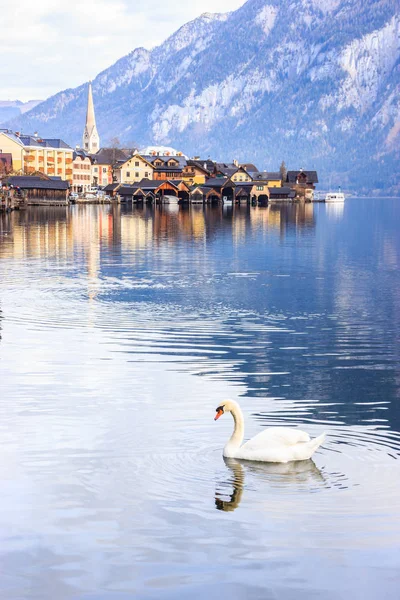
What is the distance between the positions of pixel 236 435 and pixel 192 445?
1529mm

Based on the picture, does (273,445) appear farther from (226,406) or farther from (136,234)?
(136,234)

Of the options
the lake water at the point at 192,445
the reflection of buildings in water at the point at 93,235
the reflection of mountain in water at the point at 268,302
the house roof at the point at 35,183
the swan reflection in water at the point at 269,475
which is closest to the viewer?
the lake water at the point at 192,445

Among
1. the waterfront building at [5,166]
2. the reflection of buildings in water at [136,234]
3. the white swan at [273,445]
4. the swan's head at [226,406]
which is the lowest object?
the reflection of buildings in water at [136,234]

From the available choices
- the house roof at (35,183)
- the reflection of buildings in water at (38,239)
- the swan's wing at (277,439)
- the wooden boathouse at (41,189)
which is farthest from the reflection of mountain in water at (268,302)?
the house roof at (35,183)

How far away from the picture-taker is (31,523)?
14500 mm

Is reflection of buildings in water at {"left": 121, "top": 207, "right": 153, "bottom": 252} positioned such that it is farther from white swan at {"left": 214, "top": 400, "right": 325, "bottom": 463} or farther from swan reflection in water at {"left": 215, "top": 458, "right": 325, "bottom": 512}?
Result: swan reflection in water at {"left": 215, "top": 458, "right": 325, "bottom": 512}

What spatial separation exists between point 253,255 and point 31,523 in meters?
52.0

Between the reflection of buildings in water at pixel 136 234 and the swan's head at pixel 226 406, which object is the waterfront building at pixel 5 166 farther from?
the swan's head at pixel 226 406

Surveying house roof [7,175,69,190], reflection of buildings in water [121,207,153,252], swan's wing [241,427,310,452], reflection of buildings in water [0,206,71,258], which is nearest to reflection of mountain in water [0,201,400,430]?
reflection of buildings in water [0,206,71,258]

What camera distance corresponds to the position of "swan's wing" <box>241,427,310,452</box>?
1678 centimetres

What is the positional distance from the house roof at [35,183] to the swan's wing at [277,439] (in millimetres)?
163098

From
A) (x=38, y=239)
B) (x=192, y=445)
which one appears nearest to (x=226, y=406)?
(x=192, y=445)

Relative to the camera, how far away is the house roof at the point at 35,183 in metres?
178

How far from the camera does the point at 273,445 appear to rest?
16.8 m
